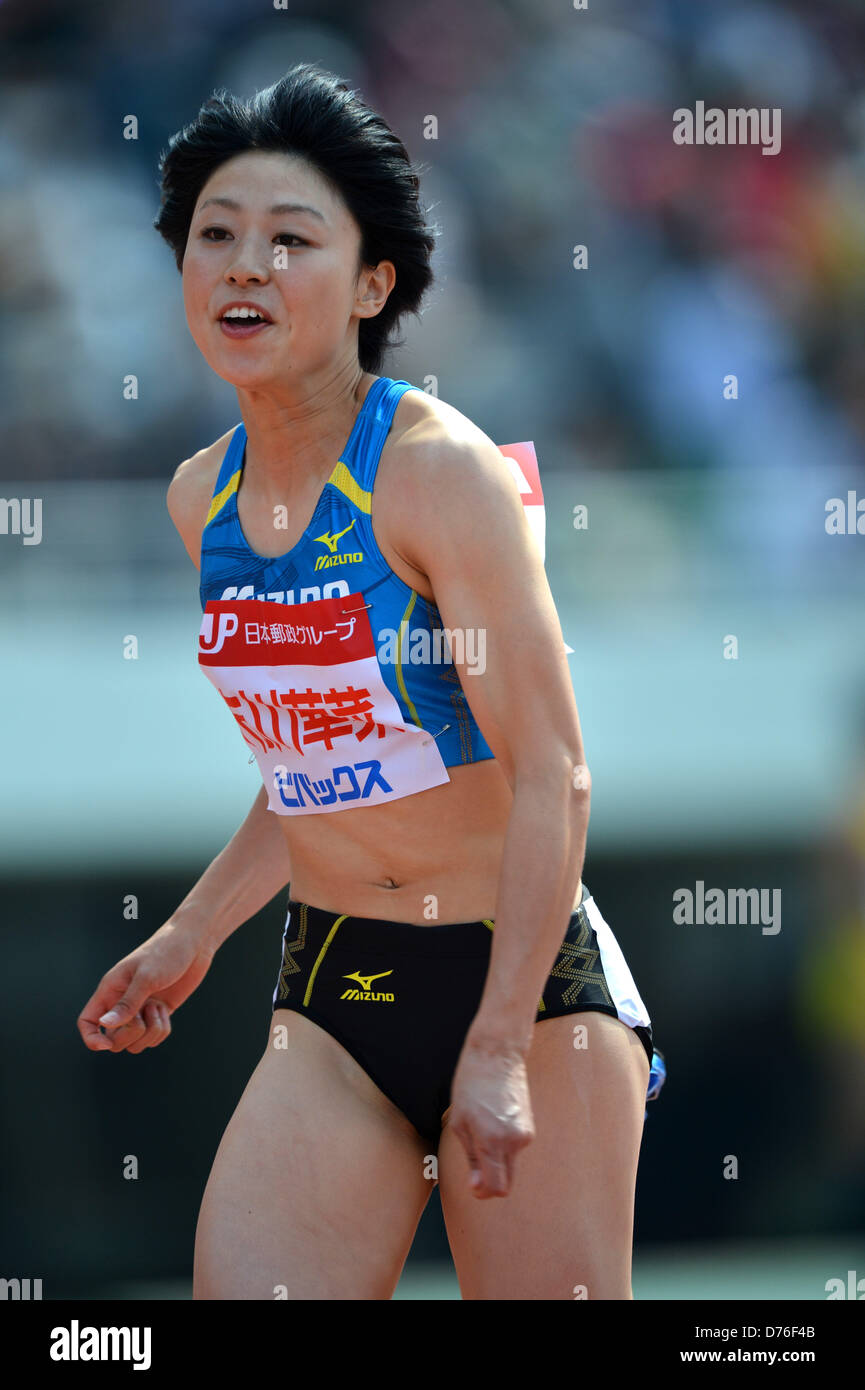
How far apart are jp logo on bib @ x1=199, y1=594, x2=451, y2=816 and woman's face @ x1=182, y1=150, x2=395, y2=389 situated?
29 centimetres

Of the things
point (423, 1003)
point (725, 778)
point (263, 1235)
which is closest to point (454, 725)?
point (423, 1003)

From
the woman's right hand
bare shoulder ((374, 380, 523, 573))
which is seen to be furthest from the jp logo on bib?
the woman's right hand

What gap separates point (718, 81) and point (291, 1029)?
531 centimetres

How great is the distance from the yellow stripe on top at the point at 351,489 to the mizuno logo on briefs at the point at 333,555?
0.02 metres

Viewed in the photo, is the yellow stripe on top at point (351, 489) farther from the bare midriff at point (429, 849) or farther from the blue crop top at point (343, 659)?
the bare midriff at point (429, 849)

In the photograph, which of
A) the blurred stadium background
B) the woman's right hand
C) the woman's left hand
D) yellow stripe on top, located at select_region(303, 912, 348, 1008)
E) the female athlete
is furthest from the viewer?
the blurred stadium background

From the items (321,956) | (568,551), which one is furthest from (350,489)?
(568,551)

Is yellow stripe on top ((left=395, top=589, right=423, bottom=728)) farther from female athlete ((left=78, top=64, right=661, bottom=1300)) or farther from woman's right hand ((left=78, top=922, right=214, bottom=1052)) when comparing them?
woman's right hand ((left=78, top=922, right=214, bottom=1052))

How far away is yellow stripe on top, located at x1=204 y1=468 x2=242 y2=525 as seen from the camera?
77.6 inches

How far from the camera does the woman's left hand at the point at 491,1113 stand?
1.48 meters

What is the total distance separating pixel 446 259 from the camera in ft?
18.8

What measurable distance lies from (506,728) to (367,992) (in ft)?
1.39
